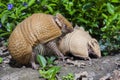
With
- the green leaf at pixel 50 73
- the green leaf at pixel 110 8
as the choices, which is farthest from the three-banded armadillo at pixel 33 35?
the green leaf at pixel 110 8

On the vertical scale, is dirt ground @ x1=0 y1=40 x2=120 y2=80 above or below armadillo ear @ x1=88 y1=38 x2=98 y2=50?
below

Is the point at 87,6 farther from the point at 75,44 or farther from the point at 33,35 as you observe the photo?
the point at 33,35

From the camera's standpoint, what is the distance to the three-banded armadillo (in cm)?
511

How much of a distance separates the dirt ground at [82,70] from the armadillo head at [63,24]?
39 cm

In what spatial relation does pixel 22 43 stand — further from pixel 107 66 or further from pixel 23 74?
pixel 107 66

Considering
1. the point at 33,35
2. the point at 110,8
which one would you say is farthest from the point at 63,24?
the point at 110,8

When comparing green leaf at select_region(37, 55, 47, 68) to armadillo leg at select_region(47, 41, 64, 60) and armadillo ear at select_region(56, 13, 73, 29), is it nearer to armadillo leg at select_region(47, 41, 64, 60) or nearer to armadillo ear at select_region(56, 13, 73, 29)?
armadillo leg at select_region(47, 41, 64, 60)

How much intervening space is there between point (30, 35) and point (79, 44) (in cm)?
65

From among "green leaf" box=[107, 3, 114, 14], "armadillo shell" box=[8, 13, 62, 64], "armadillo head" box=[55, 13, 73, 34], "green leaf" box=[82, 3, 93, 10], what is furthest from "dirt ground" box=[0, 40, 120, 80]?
"green leaf" box=[82, 3, 93, 10]

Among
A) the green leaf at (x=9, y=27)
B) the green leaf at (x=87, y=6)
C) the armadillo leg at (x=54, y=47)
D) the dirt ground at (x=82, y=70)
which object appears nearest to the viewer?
the dirt ground at (x=82, y=70)

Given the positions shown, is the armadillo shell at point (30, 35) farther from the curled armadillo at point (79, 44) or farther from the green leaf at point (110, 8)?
the green leaf at point (110, 8)

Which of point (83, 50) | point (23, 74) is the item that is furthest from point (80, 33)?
point (23, 74)

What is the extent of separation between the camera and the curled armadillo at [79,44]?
5324 mm

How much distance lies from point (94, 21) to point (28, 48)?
1.10 meters
